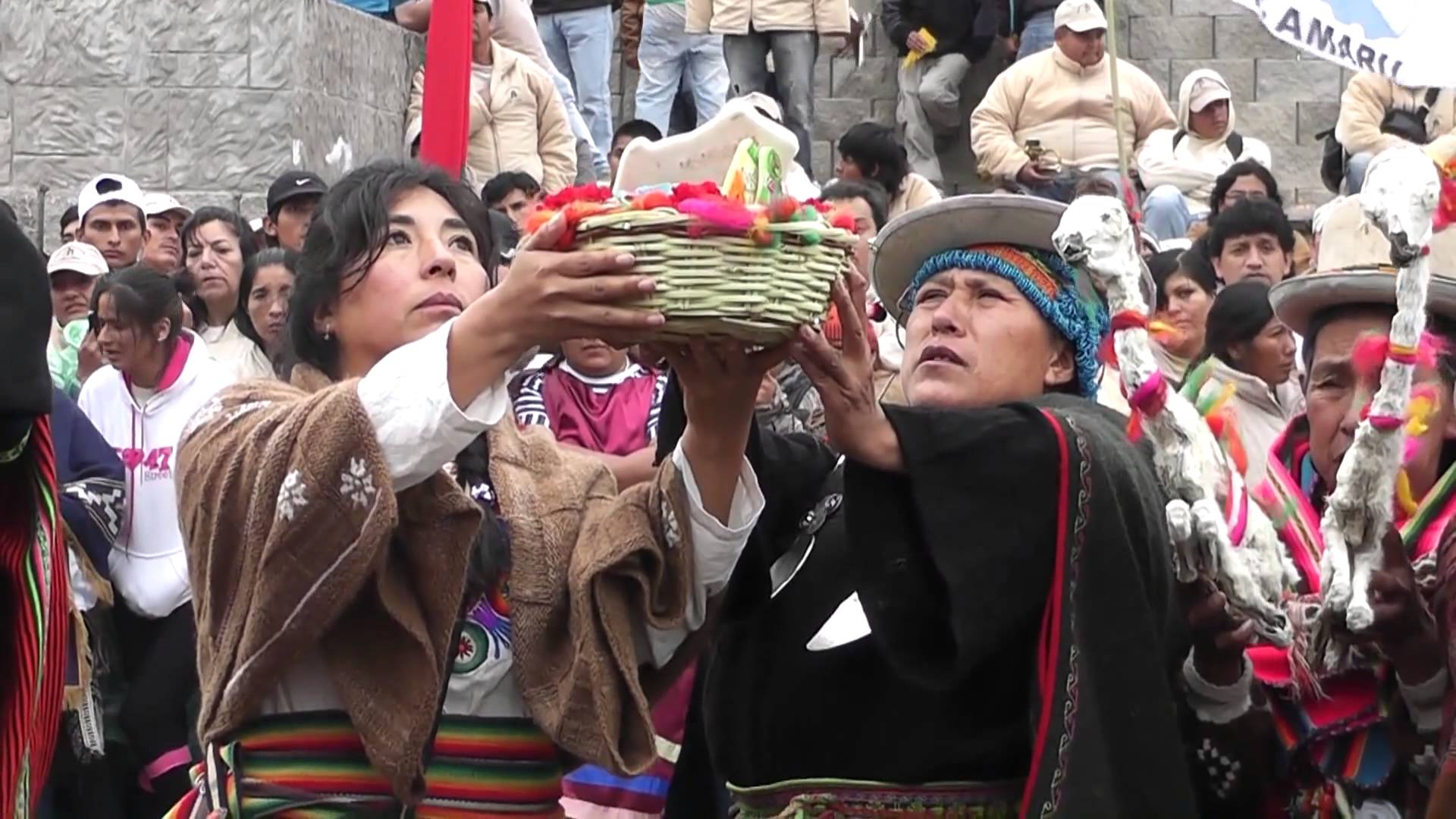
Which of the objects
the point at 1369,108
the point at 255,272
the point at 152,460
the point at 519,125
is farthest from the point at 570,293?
the point at 1369,108

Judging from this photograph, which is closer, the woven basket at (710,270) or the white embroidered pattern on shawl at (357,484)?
the woven basket at (710,270)

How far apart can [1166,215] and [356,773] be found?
23.2 feet

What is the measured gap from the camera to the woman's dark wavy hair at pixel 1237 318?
6.46 metres

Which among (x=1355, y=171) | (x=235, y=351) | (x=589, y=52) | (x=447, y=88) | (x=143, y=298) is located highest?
(x=589, y=52)

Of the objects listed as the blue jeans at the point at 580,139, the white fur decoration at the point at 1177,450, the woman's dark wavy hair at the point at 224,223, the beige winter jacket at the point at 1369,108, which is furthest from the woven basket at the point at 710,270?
the blue jeans at the point at 580,139

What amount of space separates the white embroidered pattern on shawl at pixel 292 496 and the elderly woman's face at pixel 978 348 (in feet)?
3.21

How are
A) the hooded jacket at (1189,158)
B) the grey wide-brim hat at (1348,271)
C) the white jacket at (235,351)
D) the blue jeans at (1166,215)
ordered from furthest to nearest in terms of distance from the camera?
the hooded jacket at (1189,158) → the blue jeans at (1166,215) → the white jacket at (235,351) → the grey wide-brim hat at (1348,271)

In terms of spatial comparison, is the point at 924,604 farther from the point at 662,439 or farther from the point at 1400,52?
the point at 1400,52

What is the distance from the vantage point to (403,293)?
147 inches

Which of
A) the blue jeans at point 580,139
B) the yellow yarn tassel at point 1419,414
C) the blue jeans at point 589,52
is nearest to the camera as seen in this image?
the yellow yarn tassel at point 1419,414

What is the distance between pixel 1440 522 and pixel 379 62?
8.22 m

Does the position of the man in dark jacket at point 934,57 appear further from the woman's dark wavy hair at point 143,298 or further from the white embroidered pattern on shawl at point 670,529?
the white embroidered pattern on shawl at point 670,529

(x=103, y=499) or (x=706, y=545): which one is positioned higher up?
(x=706, y=545)

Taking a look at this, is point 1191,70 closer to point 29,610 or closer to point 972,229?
point 972,229
